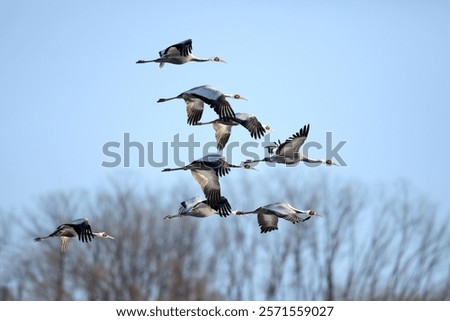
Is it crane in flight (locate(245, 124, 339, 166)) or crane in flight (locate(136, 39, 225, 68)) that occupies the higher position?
crane in flight (locate(136, 39, 225, 68))

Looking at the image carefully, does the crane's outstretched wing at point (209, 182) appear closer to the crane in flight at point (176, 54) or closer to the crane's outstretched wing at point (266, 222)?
the crane's outstretched wing at point (266, 222)

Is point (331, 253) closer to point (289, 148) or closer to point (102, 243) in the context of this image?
point (102, 243)

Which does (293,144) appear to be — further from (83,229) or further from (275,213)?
(83,229)

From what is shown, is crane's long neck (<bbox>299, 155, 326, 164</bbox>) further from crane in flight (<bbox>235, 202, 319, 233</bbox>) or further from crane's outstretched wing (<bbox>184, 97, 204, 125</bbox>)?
crane's outstretched wing (<bbox>184, 97, 204, 125</bbox>)

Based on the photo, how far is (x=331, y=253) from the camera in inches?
1893

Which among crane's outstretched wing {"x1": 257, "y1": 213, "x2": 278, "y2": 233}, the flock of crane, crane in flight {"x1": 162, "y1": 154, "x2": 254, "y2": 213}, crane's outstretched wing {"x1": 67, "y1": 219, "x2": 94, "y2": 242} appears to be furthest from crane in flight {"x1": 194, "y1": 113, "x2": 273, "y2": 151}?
crane's outstretched wing {"x1": 67, "y1": 219, "x2": 94, "y2": 242}

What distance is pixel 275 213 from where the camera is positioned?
30000 millimetres

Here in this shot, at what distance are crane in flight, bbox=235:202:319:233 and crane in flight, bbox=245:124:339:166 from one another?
3.24 feet

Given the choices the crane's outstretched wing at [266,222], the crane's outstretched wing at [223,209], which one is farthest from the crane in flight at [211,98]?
the crane's outstretched wing at [266,222]

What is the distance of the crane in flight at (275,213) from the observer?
29.6m

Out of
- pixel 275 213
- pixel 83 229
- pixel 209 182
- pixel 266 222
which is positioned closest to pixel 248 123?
pixel 209 182

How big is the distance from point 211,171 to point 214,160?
0.22 m

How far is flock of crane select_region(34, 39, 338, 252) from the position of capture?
94.2 feet
